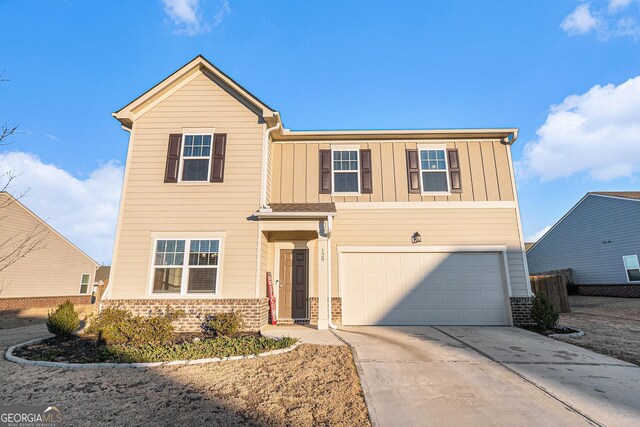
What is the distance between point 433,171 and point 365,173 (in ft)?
7.49

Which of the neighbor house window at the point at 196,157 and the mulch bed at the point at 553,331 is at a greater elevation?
the neighbor house window at the point at 196,157

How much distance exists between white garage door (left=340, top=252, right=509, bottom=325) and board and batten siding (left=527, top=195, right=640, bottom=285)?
541 inches

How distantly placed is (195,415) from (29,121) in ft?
27.5

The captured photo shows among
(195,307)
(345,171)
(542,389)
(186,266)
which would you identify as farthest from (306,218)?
(542,389)

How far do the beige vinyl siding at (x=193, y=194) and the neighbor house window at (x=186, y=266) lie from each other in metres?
0.26

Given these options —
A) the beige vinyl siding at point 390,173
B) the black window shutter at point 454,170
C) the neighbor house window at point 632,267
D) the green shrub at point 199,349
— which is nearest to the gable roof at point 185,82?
the beige vinyl siding at point 390,173

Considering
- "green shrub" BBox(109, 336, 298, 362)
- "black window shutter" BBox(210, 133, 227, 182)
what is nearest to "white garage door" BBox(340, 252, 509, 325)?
"green shrub" BBox(109, 336, 298, 362)

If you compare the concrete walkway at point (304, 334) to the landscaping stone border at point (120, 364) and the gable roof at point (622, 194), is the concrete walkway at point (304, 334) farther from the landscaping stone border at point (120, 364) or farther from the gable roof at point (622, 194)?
the gable roof at point (622, 194)

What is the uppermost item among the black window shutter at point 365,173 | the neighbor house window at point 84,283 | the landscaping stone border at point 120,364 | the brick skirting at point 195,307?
the black window shutter at point 365,173

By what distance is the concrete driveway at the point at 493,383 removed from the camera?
10.7ft

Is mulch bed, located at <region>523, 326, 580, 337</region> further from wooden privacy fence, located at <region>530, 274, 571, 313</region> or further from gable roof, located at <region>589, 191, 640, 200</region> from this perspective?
gable roof, located at <region>589, 191, 640, 200</region>

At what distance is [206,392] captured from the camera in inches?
156

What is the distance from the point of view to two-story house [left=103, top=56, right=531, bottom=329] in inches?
326

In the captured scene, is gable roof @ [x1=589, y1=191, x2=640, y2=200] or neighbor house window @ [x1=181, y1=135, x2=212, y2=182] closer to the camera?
neighbor house window @ [x1=181, y1=135, x2=212, y2=182]
